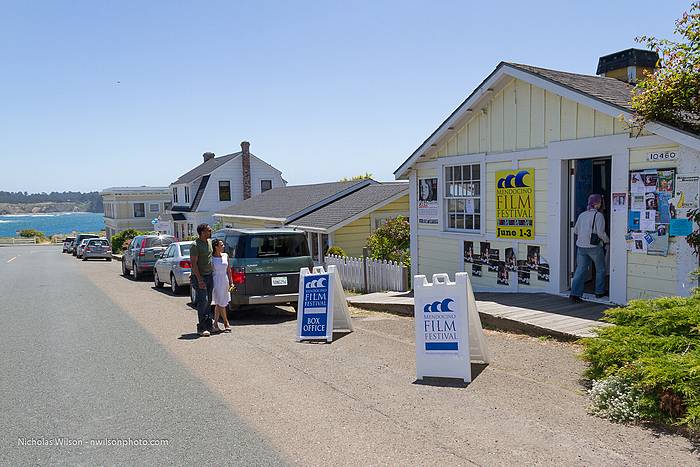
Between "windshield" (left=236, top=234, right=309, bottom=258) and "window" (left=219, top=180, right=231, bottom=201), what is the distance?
107ft

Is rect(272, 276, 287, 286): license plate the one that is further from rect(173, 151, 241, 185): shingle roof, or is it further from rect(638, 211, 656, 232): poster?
rect(173, 151, 241, 185): shingle roof

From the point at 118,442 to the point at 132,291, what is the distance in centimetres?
1379

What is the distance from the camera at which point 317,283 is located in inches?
380

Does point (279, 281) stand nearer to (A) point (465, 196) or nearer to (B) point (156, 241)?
(A) point (465, 196)

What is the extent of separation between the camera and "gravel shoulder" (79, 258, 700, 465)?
15.8 ft

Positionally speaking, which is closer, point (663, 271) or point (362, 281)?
point (663, 271)

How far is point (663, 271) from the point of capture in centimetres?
873

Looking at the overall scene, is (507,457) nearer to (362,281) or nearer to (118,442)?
(118,442)

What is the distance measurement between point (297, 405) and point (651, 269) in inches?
227

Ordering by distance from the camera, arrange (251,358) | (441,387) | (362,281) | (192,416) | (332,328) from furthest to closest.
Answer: (362,281) → (332,328) → (251,358) → (441,387) → (192,416)

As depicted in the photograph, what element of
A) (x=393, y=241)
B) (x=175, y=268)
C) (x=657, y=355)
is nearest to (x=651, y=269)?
(x=657, y=355)

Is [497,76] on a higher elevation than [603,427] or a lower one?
higher

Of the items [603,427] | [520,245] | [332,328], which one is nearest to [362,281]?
[520,245]

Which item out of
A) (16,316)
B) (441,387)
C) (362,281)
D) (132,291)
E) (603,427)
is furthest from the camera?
(132,291)
